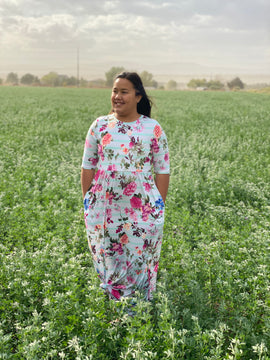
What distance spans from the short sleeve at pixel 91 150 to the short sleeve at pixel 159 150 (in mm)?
591

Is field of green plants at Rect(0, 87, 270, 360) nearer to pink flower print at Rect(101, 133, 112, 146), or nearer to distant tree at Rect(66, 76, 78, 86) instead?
pink flower print at Rect(101, 133, 112, 146)

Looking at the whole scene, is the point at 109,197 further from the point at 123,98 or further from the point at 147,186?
the point at 123,98

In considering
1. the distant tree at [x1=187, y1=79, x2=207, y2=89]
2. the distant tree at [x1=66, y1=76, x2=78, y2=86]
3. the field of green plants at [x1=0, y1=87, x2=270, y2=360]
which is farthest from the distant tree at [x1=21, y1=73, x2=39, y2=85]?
the field of green plants at [x1=0, y1=87, x2=270, y2=360]

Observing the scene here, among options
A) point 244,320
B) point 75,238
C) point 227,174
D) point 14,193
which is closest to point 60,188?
point 14,193

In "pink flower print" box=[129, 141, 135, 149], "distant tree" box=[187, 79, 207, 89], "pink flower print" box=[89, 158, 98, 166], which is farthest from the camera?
"distant tree" box=[187, 79, 207, 89]

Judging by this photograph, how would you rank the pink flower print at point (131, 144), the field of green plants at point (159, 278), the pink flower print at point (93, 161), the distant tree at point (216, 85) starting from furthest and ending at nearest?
the distant tree at point (216, 85) < the pink flower print at point (93, 161) < the pink flower print at point (131, 144) < the field of green plants at point (159, 278)

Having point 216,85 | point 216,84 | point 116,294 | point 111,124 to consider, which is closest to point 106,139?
point 111,124

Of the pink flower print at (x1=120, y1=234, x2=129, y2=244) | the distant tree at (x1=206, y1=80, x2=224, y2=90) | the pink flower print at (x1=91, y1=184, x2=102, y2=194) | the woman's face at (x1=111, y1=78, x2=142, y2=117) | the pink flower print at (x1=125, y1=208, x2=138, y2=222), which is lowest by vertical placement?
the pink flower print at (x1=120, y1=234, x2=129, y2=244)

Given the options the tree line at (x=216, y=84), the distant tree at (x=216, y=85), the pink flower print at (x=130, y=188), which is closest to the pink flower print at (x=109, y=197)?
the pink flower print at (x=130, y=188)

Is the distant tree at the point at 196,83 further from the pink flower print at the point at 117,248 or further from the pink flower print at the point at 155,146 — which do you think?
the pink flower print at the point at 117,248

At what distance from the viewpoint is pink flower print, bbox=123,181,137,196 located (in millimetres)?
3252

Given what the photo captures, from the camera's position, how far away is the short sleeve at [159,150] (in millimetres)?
3279

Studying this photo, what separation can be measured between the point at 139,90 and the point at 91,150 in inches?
30.7

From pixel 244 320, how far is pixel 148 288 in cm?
101
